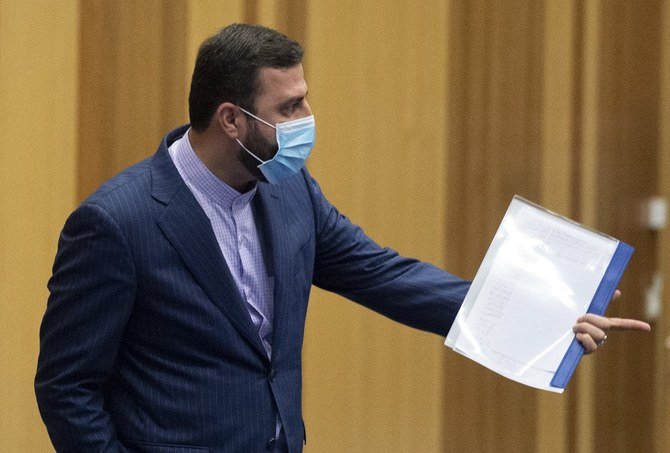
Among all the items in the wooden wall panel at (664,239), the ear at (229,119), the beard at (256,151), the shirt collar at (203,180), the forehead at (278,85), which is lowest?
the wooden wall panel at (664,239)

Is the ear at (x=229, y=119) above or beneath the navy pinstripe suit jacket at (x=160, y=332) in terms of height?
above

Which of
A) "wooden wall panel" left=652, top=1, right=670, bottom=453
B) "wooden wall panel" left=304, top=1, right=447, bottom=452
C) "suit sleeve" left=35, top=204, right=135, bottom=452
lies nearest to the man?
"suit sleeve" left=35, top=204, right=135, bottom=452

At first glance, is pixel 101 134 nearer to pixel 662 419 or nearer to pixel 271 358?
pixel 271 358

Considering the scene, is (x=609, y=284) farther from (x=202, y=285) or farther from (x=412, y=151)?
(x=412, y=151)

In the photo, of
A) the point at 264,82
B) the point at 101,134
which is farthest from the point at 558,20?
the point at 264,82

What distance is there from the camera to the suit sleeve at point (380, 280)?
2463 mm

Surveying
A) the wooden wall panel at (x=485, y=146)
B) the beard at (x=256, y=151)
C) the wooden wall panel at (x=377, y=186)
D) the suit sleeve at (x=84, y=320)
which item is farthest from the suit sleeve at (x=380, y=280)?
the wooden wall panel at (x=485, y=146)

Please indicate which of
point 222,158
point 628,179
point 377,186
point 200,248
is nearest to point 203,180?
point 222,158

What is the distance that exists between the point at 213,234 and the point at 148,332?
0.73 ft

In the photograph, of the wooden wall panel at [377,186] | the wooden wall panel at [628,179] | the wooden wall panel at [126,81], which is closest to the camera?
the wooden wall panel at [126,81]

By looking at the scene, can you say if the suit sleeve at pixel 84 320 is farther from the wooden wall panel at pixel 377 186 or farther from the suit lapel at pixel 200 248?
the wooden wall panel at pixel 377 186

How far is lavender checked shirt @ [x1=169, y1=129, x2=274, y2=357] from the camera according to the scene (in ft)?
7.07

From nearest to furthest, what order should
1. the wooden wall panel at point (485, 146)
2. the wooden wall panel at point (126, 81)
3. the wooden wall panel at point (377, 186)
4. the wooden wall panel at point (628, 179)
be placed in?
1. the wooden wall panel at point (126, 81)
2. the wooden wall panel at point (377, 186)
3. the wooden wall panel at point (485, 146)
4. the wooden wall panel at point (628, 179)

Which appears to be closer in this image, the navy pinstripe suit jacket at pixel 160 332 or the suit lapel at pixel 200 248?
the navy pinstripe suit jacket at pixel 160 332
